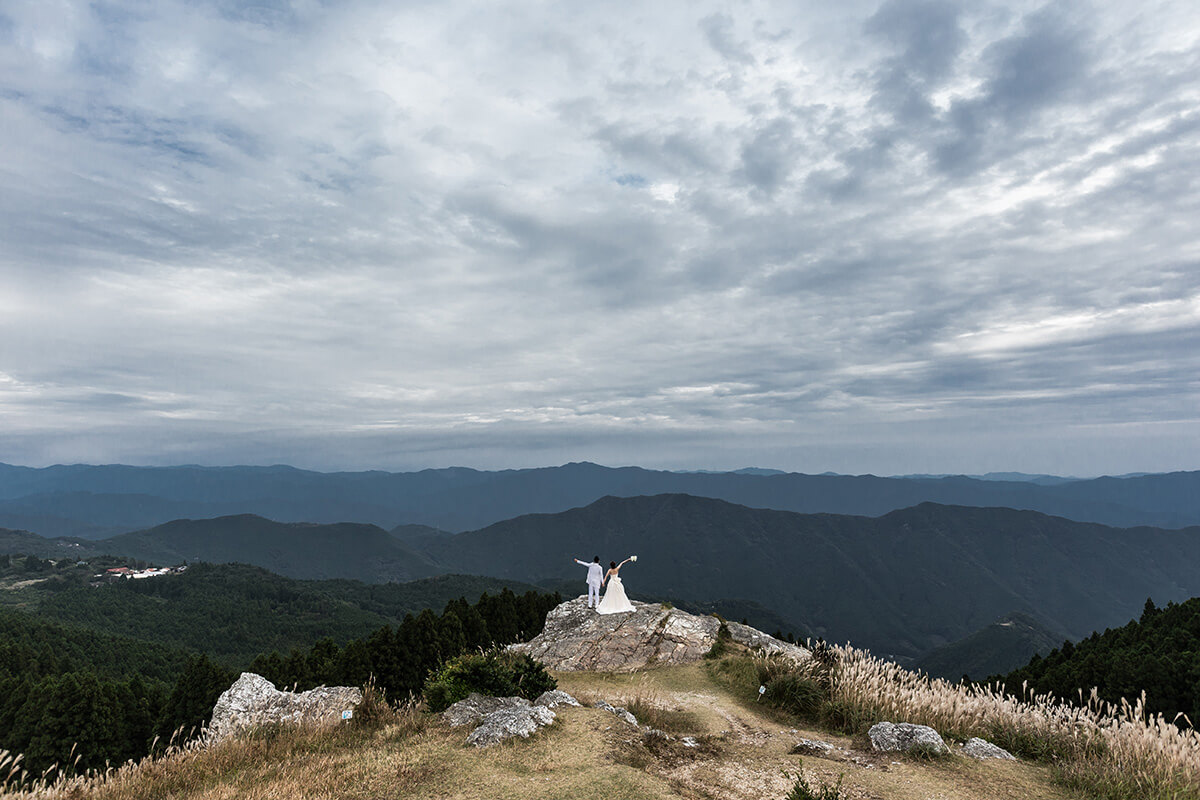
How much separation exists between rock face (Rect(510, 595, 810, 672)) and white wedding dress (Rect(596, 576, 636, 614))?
0.44 m

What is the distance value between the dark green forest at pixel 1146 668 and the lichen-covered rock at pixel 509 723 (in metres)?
16.0

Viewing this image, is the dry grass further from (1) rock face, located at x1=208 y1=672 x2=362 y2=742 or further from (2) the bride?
(2) the bride

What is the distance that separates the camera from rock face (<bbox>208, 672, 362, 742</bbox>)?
12.3 meters

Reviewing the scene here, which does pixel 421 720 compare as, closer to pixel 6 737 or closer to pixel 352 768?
pixel 352 768

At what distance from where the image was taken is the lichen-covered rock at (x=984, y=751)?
34.1 ft

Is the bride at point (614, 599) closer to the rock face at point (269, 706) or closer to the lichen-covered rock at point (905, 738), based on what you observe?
the rock face at point (269, 706)

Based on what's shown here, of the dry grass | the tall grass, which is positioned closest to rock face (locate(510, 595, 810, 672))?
the tall grass

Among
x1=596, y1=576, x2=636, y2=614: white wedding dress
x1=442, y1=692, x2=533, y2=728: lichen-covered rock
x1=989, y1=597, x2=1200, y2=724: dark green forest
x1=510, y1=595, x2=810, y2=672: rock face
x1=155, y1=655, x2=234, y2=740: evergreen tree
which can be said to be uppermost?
x1=442, y1=692, x2=533, y2=728: lichen-covered rock

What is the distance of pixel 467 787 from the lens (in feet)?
26.4

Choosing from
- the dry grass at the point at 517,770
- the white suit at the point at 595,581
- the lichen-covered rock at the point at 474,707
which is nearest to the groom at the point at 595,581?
the white suit at the point at 595,581

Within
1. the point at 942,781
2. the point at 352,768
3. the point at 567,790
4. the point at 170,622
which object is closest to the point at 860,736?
the point at 942,781

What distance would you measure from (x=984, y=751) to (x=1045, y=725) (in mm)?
2113

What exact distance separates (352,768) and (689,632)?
17.6 metres

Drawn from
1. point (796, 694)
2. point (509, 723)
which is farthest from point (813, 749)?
point (509, 723)
